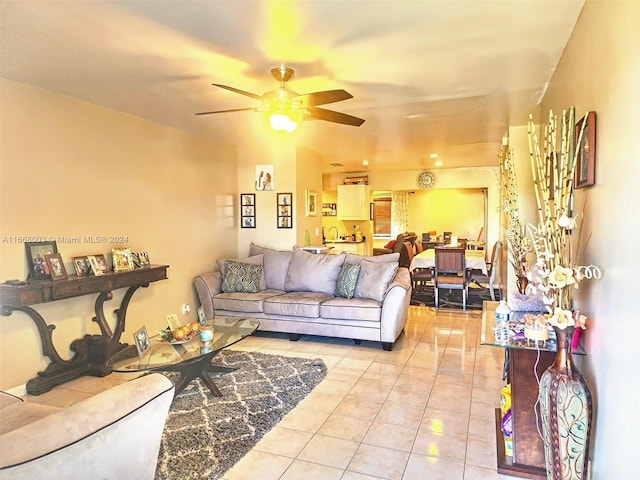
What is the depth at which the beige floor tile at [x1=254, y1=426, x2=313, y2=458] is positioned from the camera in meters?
2.43

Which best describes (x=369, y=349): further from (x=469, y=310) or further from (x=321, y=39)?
(x=321, y=39)

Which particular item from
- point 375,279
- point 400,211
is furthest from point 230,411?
point 400,211

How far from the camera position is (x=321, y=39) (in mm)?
2514

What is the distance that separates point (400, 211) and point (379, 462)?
9172 mm

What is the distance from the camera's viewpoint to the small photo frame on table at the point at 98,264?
3.70m

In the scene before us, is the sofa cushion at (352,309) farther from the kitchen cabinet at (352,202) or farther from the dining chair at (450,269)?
the kitchen cabinet at (352,202)

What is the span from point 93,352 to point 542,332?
12.0ft

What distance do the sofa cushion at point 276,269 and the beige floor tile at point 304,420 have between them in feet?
8.04

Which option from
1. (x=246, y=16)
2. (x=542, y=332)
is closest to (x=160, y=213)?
(x=246, y=16)

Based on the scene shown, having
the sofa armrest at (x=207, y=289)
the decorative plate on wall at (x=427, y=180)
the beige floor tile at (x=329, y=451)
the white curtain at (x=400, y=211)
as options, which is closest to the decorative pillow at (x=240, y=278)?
the sofa armrest at (x=207, y=289)

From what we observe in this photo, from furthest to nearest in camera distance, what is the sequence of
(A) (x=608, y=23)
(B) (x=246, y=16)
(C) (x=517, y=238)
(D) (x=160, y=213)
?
(D) (x=160, y=213) → (C) (x=517, y=238) → (B) (x=246, y=16) → (A) (x=608, y=23)

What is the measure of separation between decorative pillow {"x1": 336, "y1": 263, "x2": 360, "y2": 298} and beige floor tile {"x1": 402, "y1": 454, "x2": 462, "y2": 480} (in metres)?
2.39

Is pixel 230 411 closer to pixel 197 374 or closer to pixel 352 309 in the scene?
pixel 197 374

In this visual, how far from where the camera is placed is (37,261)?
3324 millimetres
